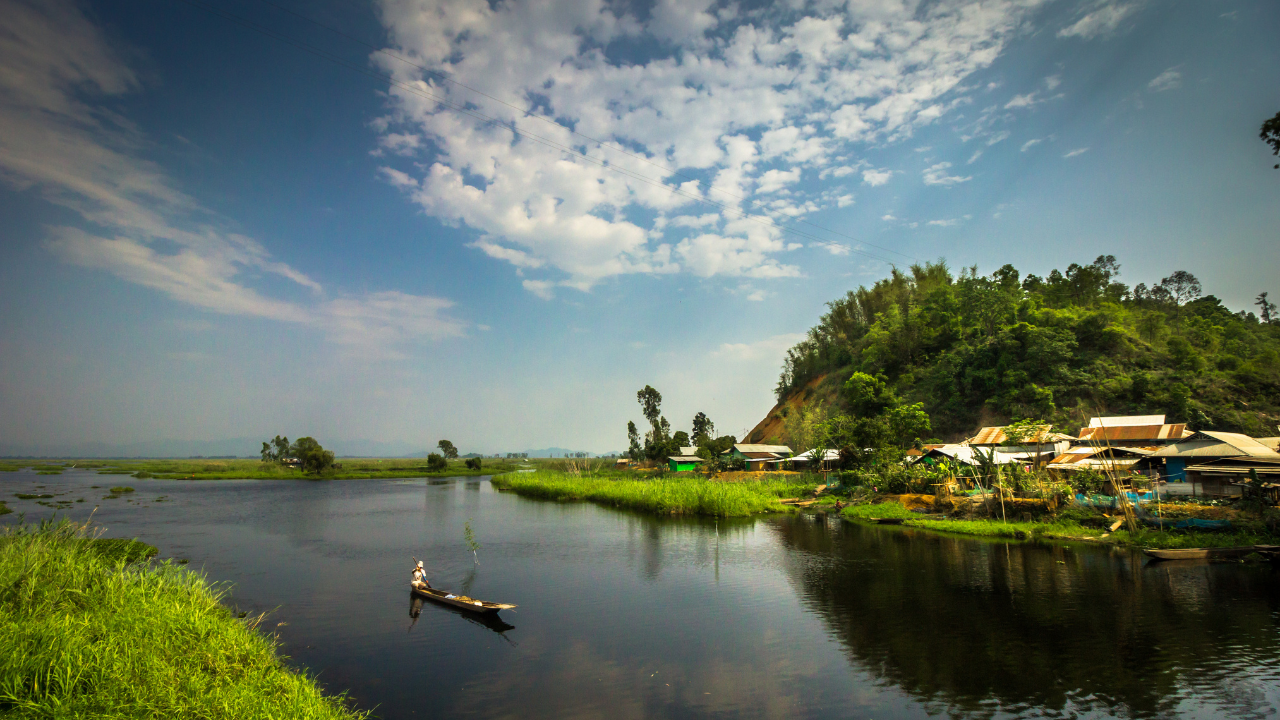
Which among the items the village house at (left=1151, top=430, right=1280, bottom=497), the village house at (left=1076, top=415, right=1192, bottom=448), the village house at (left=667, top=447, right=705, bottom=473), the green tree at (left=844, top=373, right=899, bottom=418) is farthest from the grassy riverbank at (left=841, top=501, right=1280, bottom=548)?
the village house at (left=667, top=447, right=705, bottom=473)

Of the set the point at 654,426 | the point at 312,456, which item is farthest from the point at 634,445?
the point at 312,456

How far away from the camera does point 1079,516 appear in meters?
20.9

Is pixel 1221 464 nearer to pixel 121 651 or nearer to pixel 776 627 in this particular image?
pixel 776 627

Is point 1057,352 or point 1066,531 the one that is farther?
point 1057,352

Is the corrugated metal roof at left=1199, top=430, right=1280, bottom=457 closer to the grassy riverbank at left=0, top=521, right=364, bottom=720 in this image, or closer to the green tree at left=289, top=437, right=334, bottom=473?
the grassy riverbank at left=0, top=521, right=364, bottom=720

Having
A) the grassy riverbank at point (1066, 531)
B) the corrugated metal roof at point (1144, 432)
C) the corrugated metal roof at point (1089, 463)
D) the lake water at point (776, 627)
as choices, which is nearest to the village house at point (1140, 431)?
the corrugated metal roof at point (1144, 432)

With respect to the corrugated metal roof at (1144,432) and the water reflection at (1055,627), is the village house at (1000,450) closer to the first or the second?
the corrugated metal roof at (1144,432)

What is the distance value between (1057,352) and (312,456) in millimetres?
89790

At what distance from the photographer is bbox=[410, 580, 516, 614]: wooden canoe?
12.9 meters

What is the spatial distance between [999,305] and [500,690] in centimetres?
6041

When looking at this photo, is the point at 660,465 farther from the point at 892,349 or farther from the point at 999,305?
the point at 999,305

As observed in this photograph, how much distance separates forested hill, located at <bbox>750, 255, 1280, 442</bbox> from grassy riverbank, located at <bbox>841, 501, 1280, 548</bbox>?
25.7m

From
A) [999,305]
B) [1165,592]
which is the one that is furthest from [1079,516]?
[999,305]

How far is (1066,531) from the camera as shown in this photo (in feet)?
66.0
